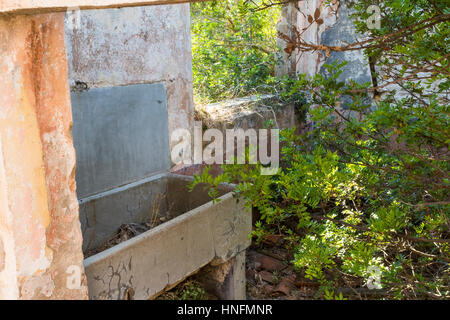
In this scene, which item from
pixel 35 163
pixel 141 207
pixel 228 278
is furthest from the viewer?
pixel 141 207

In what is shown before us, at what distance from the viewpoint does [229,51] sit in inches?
251

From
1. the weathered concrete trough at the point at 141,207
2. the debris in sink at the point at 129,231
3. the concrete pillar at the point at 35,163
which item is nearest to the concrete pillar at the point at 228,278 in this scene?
the weathered concrete trough at the point at 141,207

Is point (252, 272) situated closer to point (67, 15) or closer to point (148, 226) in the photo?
point (148, 226)

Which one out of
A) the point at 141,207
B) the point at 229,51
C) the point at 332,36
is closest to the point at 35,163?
the point at 141,207

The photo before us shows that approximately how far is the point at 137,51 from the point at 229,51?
2929mm

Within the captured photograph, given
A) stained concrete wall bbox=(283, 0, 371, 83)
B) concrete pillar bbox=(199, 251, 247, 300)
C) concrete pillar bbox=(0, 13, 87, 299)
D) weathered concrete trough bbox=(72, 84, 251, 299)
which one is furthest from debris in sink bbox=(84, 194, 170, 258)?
stained concrete wall bbox=(283, 0, 371, 83)

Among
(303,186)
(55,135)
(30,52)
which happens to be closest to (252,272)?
(303,186)

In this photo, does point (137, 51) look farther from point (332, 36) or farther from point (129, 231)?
point (332, 36)

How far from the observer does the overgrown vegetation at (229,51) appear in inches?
230

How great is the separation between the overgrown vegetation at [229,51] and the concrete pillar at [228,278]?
7.77ft

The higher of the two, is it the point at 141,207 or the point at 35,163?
the point at 35,163

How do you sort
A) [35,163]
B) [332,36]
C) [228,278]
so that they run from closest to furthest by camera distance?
[35,163] → [228,278] → [332,36]

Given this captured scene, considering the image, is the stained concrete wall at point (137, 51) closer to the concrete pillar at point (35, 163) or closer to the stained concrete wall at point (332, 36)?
the concrete pillar at point (35, 163)
